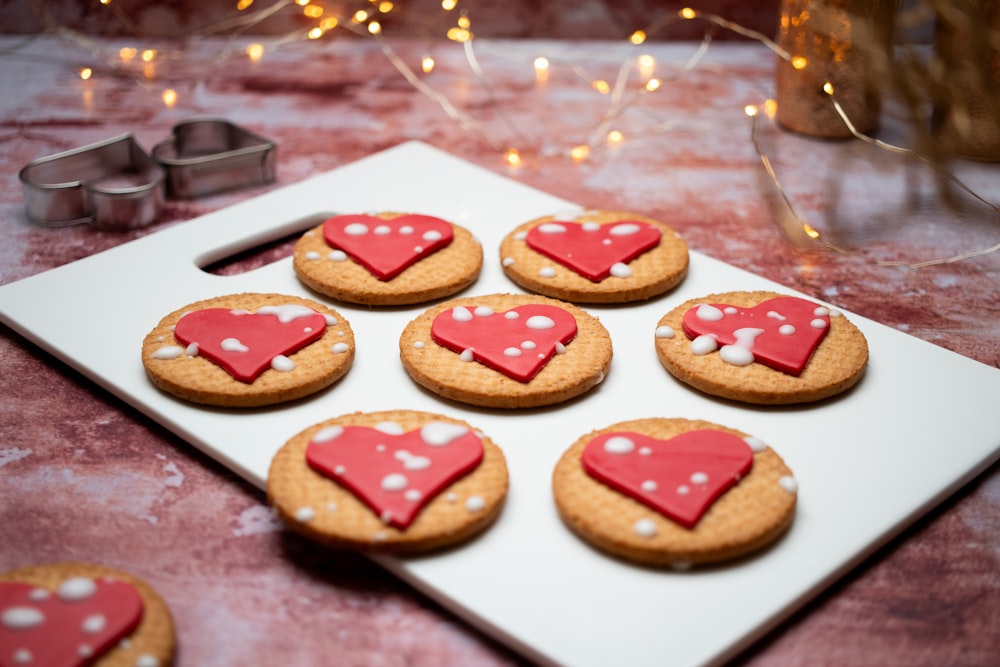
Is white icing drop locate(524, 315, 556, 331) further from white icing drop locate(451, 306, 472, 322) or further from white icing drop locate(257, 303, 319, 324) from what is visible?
white icing drop locate(257, 303, 319, 324)

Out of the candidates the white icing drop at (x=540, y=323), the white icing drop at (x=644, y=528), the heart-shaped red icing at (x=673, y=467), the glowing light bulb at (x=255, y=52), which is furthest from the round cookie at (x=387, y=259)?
the glowing light bulb at (x=255, y=52)

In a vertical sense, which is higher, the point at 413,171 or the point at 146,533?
the point at 413,171

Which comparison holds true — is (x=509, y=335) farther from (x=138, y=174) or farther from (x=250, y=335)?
(x=138, y=174)

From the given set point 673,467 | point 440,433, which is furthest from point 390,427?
point 673,467

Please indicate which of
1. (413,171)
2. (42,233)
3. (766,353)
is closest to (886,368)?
(766,353)

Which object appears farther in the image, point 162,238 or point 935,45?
point 935,45

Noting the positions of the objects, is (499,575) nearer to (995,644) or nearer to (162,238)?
(995,644)
